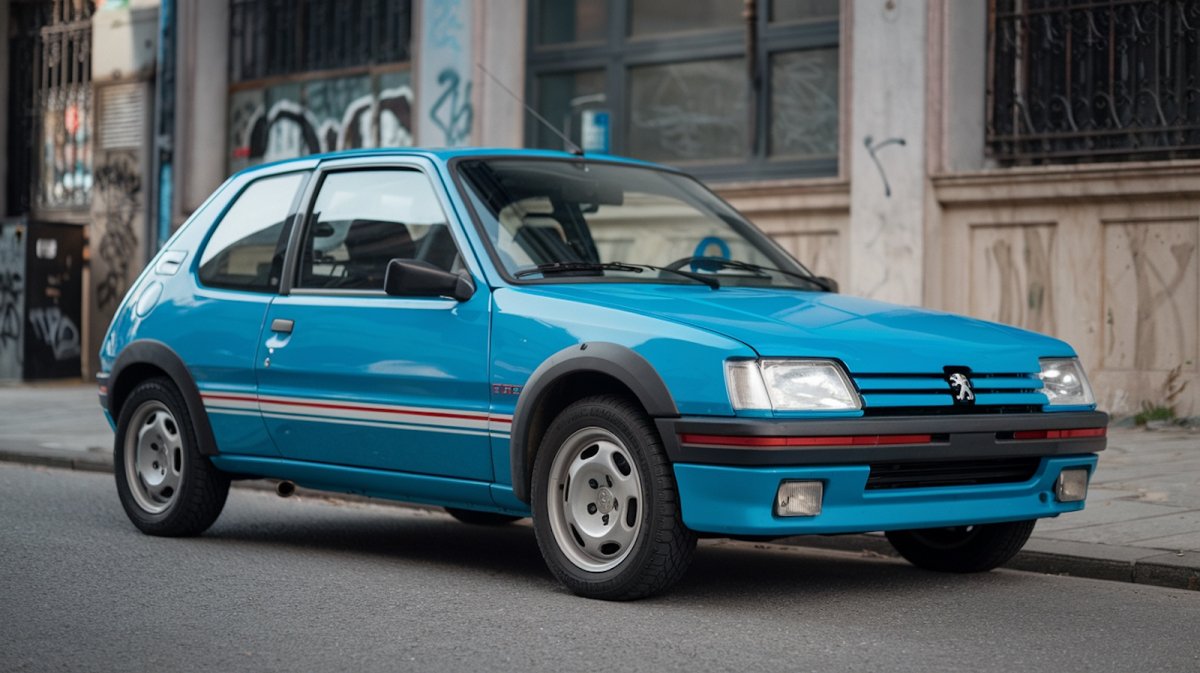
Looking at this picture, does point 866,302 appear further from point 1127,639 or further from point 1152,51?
point 1152,51

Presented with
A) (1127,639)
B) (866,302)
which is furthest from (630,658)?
(866,302)

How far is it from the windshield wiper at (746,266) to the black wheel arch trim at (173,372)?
94.0 inches

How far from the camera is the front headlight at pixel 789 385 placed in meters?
5.73

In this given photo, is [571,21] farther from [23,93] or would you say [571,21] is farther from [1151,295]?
[23,93]

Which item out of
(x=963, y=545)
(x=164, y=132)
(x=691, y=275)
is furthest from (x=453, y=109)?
(x=963, y=545)

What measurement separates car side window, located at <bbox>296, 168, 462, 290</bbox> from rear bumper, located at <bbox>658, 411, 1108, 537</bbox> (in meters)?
1.58

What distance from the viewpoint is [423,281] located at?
6.65 meters

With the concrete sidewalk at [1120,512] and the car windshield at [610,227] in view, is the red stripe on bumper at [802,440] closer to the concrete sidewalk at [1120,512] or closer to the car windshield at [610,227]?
the car windshield at [610,227]

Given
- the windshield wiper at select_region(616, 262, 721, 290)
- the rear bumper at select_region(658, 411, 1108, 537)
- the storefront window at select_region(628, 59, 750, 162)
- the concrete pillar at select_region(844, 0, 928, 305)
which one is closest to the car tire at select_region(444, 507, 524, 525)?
the windshield wiper at select_region(616, 262, 721, 290)

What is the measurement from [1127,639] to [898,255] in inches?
327

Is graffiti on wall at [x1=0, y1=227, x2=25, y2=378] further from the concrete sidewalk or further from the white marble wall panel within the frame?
the white marble wall panel

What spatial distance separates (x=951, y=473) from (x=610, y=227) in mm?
2483

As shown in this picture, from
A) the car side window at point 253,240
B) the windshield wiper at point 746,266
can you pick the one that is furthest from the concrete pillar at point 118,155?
the windshield wiper at point 746,266

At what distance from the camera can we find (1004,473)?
6367 mm
